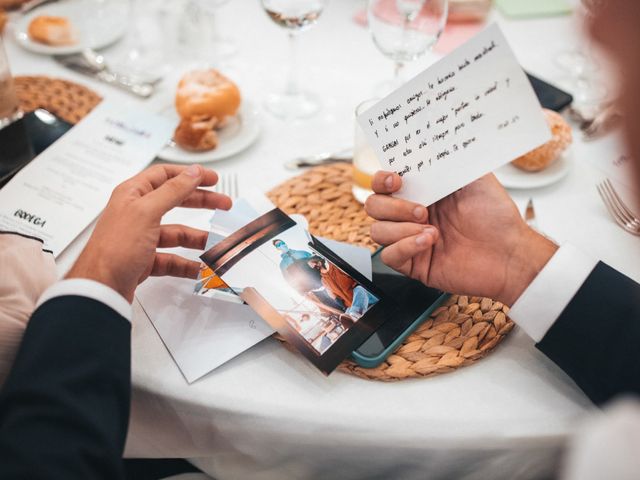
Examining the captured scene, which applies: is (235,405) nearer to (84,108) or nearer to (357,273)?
(357,273)

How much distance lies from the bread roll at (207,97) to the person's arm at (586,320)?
69 centimetres

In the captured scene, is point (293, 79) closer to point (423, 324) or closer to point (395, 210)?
point (395, 210)

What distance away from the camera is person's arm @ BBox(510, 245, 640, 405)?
0.67 m

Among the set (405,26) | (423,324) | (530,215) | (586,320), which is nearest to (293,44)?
(405,26)

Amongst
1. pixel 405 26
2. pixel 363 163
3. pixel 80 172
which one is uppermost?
pixel 405 26

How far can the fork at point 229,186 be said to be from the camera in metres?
0.97

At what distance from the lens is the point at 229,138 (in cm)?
115

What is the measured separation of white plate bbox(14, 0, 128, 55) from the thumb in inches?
30.6

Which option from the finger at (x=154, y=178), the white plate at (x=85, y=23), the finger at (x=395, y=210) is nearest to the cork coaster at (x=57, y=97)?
the white plate at (x=85, y=23)

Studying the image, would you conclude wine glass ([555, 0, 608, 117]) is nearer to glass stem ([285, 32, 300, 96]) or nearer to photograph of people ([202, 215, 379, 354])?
glass stem ([285, 32, 300, 96])

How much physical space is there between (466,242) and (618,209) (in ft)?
1.14

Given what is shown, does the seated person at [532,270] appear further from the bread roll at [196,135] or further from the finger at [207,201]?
the bread roll at [196,135]

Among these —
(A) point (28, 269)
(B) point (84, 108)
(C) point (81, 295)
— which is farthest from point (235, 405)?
(B) point (84, 108)

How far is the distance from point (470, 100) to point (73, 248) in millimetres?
636
